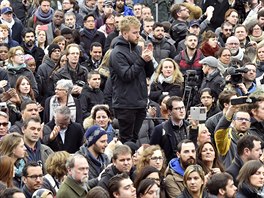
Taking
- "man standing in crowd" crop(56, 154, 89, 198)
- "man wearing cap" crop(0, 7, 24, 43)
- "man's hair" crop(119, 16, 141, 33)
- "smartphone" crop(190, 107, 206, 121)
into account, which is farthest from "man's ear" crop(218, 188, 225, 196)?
"man wearing cap" crop(0, 7, 24, 43)

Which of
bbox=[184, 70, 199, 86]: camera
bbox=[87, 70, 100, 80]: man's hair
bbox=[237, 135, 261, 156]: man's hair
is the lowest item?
bbox=[237, 135, 261, 156]: man's hair

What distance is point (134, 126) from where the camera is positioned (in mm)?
17109

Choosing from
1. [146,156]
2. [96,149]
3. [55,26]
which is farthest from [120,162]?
[55,26]

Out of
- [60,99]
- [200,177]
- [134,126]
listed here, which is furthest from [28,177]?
[60,99]

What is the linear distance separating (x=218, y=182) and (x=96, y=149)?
1863 millimetres

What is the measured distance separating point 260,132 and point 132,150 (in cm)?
165

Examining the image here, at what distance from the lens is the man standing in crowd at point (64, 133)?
1712 centimetres

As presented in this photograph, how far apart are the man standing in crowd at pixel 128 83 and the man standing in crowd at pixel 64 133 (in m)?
0.61

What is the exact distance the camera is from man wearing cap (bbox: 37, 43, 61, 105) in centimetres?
2020

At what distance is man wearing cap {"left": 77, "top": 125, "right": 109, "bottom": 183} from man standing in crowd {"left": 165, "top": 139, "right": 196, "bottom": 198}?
812mm

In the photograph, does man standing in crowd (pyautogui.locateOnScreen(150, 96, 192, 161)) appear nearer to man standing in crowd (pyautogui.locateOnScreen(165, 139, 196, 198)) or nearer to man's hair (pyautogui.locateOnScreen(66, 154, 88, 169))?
man standing in crowd (pyautogui.locateOnScreen(165, 139, 196, 198))

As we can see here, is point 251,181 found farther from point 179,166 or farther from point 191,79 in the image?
point 191,79

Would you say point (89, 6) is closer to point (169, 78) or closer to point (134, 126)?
point (169, 78)

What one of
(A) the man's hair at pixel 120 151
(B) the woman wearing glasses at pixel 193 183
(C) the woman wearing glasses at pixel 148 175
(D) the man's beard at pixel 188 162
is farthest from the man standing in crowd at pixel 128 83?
(B) the woman wearing glasses at pixel 193 183
